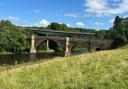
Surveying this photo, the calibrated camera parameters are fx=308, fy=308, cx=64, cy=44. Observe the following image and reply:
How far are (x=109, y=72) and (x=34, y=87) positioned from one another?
183 inches

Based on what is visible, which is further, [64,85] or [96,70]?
[96,70]

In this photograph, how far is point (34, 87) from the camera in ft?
46.5

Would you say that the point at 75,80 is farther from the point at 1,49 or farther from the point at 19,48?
the point at 19,48

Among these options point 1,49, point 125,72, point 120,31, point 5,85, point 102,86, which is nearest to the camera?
point 102,86

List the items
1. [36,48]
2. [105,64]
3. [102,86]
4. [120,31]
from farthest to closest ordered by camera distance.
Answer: [36,48], [120,31], [105,64], [102,86]

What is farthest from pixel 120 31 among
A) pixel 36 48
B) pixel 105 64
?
pixel 105 64

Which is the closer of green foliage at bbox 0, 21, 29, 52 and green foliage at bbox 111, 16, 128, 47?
green foliage at bbox 0, 21, 29, 52

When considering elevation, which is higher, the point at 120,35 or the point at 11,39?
the point at 120,35

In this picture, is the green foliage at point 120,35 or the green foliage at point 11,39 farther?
the green foliage at point 120,35

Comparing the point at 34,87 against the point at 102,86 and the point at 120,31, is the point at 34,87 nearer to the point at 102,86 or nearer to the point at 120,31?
the point at 102,86

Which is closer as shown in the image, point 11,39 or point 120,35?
point 11,39

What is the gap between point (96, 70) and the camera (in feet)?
57.8

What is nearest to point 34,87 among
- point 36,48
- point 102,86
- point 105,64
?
point 102,86

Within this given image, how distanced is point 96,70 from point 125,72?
6.46 feet
